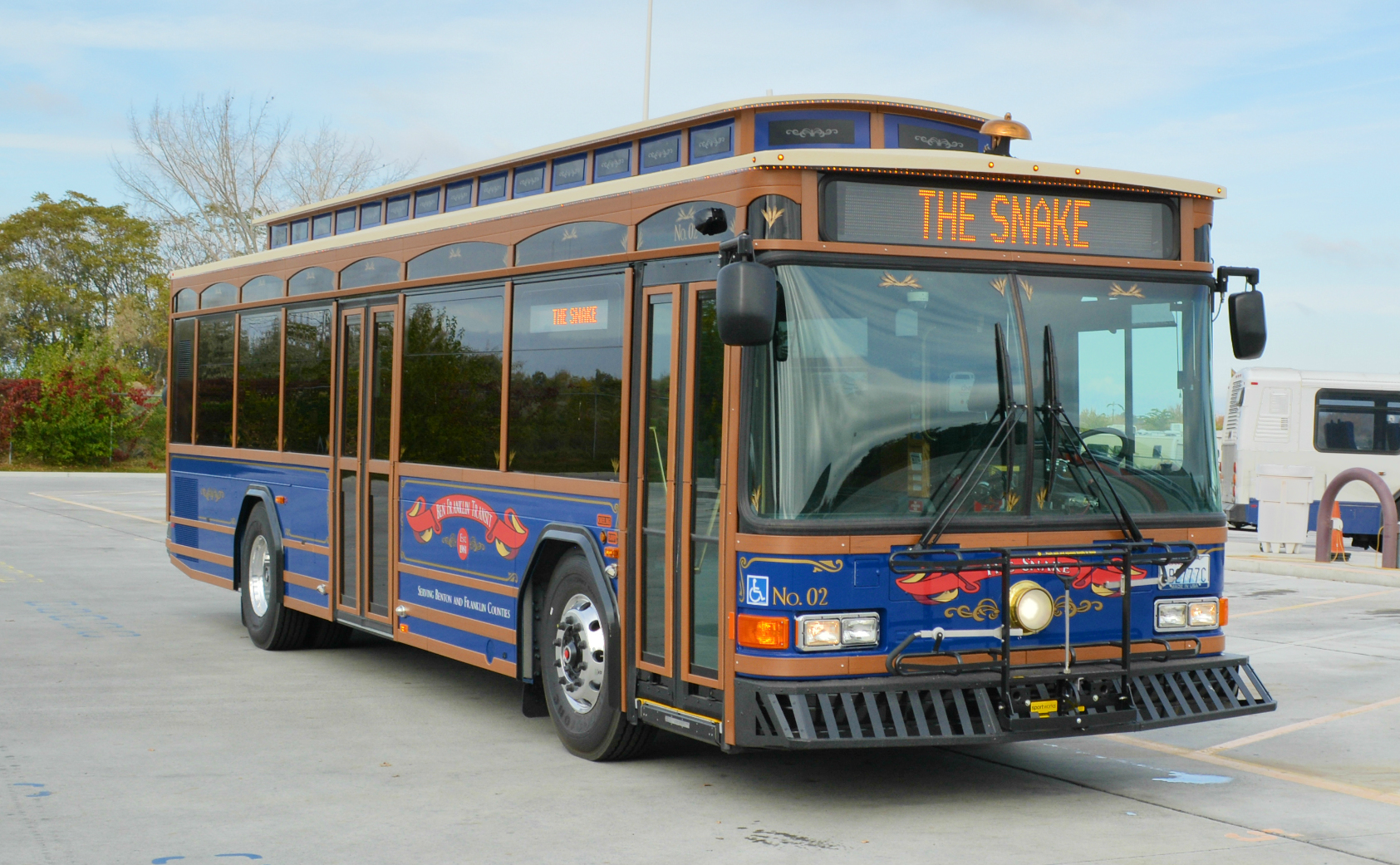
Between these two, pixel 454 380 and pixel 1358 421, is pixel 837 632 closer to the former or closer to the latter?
pixel 454 380

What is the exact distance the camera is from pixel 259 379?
11844 millimetres

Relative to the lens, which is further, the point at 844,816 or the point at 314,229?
the point at 314,229

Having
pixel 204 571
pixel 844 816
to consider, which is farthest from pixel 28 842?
pixel 204 571

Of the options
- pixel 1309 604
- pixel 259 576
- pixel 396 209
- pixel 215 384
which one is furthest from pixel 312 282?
pixel 1309 604

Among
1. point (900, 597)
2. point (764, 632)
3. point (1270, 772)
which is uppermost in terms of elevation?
point (900, 597)

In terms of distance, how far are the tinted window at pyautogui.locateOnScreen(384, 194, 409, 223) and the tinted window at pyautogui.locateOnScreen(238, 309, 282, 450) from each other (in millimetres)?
1160

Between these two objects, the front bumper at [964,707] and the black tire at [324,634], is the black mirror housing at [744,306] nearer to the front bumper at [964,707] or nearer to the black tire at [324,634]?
the front bumper at [964,707]

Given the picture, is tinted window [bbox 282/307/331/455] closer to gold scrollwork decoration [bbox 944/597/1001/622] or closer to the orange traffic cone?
gold scrollwork decoration [bbox 944/597/1001/622]

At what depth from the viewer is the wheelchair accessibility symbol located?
618 cm

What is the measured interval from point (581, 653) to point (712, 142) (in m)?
2.95

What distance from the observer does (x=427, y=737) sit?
8180 mm

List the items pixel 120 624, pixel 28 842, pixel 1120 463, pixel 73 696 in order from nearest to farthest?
pixel 28 842 → pixel 1120 463 → pixel 73 696 → pixel 120 624

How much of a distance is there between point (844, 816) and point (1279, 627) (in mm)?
8080

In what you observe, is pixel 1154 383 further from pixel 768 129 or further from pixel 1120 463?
pixel 768 129
